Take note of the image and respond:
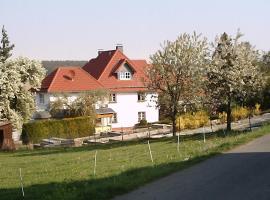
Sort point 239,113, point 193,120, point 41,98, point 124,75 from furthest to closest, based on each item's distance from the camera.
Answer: point 124,75 < point 41,98 < point 239,113 < point 193,120

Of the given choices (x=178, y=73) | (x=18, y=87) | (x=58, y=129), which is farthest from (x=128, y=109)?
(x=178, y=73)

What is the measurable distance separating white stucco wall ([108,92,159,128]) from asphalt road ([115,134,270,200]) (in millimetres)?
42295

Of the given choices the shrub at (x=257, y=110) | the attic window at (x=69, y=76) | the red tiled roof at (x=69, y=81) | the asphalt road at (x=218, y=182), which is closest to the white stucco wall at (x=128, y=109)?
the red tiled roof at (x=69, y=81)

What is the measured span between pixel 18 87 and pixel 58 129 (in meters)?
7.07

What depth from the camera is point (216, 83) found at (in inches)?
1323

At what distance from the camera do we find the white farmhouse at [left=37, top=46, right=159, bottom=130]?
194 feet

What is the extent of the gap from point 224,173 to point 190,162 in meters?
2.68

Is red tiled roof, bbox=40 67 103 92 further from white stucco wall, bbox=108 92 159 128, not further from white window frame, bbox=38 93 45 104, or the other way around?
white stucco wall, bbox=108 92 159 128

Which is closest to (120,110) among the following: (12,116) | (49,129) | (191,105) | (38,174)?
(49,129)

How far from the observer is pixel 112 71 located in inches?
2554

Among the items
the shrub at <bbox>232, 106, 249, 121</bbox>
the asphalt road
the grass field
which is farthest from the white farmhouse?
the asphalt road

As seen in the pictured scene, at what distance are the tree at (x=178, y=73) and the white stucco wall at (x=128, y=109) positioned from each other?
24909mm

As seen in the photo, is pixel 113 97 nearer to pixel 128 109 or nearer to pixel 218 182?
pixel 128 109

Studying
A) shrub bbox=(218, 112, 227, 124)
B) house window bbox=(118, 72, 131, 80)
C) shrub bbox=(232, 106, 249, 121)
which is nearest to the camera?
shrub bbox=(218, 112, 227, 124)
